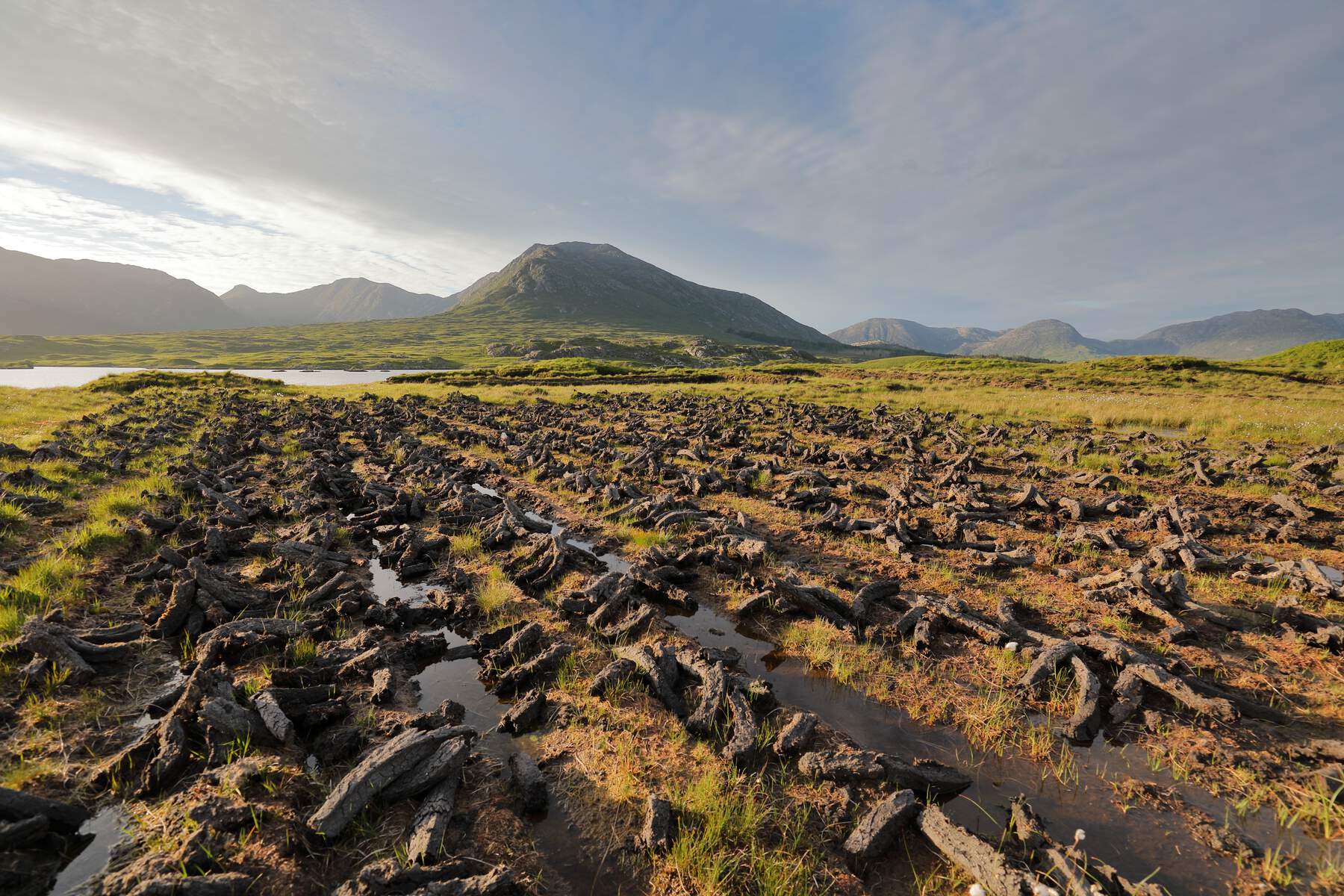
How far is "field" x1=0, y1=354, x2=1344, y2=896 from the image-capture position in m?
4.58

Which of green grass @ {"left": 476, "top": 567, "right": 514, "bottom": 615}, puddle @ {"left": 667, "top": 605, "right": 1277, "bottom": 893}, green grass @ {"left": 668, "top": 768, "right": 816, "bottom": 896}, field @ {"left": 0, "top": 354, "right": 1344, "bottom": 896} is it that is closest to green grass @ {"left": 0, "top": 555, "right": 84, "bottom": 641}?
field @ {"left": 0, "top": 354, "right": 1344, "bottom": 896}

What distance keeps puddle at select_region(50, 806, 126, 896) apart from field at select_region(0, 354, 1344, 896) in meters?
0.03

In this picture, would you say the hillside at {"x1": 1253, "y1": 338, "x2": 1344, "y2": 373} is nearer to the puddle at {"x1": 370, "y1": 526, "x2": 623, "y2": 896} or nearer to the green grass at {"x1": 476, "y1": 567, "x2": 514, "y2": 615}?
the green grass at {"x1": 476, "y1": 567, "x2": 514, "y2": 615}

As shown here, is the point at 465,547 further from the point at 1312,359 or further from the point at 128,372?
the point at 1312,359

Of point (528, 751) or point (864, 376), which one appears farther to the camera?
point (864, 376)

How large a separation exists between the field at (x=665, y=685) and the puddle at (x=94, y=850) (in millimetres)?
25

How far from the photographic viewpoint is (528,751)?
6.00 meters

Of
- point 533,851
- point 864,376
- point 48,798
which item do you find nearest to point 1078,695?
point 533,851

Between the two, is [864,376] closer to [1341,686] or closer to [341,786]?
[1341,686]

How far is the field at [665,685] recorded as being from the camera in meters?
4.58

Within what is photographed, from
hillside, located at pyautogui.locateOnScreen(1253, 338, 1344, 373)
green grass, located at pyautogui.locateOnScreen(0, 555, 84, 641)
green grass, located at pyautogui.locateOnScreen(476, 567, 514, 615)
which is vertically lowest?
green grass, located at pyautogui.locateOnScreen(476, 567, 514, 615)

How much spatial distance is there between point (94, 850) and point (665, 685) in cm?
562

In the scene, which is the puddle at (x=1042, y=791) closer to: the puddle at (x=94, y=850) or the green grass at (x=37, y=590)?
the puddle at (x=94, y=850)

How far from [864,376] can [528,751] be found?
74578 mm
